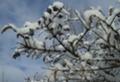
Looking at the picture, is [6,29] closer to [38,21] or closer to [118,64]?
[38,21]

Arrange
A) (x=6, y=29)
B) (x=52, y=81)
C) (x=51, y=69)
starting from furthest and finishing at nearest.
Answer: (x=52, y=81) < (x=51, y=69) < (x=6, y=29)

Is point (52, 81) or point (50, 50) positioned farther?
point (52, 81)

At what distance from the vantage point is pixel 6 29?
3303 millimetres

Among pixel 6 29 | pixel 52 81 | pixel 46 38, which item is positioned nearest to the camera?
pixel 6 29

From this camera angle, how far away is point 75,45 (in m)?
3.51

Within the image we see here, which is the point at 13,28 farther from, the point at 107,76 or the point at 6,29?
the point at 107,76

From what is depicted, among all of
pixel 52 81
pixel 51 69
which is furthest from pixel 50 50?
pixel 52 81

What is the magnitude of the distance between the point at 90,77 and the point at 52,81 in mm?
379

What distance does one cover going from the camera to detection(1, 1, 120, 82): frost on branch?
3.33 m

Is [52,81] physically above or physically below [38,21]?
below

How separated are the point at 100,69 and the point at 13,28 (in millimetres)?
893

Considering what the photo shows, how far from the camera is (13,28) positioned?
3.32 meters

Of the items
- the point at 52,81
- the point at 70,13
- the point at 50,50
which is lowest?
the point at 52,81

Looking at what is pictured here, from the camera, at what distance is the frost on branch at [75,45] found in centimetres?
333
